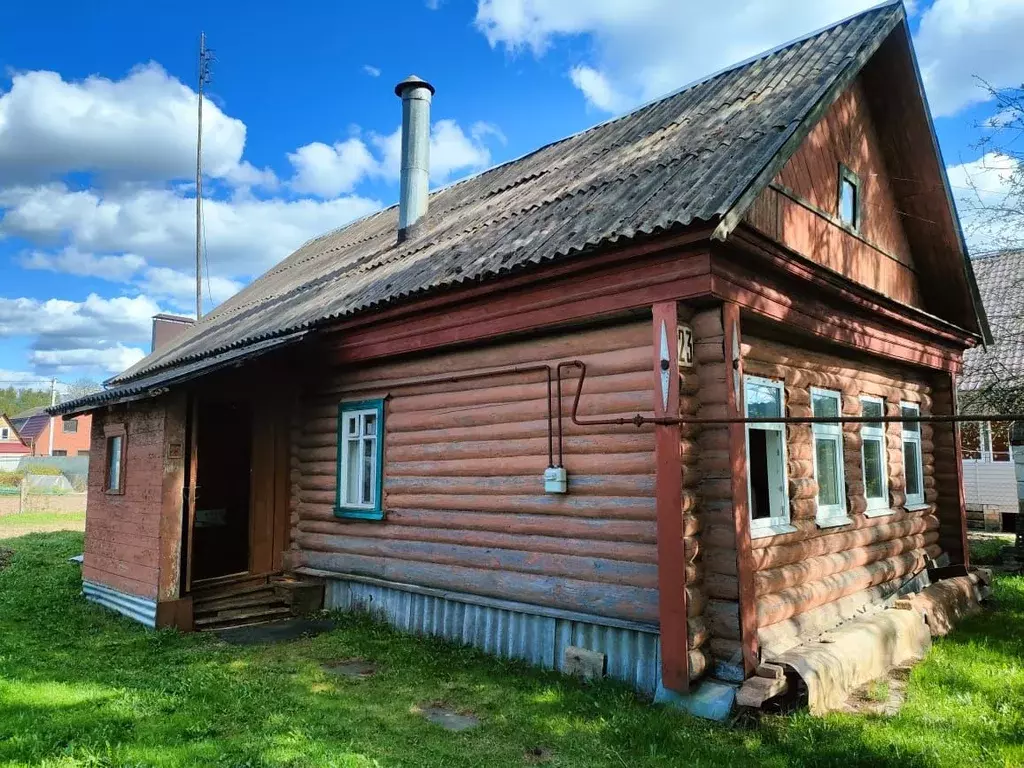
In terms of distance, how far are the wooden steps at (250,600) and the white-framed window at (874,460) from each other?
6.89m

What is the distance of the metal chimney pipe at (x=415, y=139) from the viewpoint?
1219 cm

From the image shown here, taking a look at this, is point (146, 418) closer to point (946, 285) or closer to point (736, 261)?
point (736, 261)

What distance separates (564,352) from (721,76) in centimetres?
511

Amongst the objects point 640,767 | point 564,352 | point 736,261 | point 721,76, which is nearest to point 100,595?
point 564,352

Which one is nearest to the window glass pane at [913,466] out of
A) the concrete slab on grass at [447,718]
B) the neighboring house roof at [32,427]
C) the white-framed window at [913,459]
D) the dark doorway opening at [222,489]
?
the white-framed window at [913,459]

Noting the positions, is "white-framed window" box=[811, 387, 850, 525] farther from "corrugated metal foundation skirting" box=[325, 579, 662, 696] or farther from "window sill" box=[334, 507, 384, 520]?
"window sill" box=[334, 507, 384, 520]

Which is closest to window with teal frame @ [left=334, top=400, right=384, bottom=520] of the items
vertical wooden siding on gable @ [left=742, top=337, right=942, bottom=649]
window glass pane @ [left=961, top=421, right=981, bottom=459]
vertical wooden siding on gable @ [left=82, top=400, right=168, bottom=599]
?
vertical wooden siding on gable @ [left=82, top=400, right=168, bottom=599]

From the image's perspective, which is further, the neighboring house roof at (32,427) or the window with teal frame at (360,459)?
the neighboring house roof at (32,427)

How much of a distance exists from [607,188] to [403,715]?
5203 mm

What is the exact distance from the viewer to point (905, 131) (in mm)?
8961

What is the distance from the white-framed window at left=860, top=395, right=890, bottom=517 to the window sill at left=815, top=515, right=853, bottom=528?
0.91 metres

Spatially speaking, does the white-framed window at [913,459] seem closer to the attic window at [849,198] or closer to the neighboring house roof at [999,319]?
the attic window at [849,198]

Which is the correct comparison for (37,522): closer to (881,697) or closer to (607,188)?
(607,188)

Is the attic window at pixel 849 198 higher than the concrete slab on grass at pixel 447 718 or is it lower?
higher
